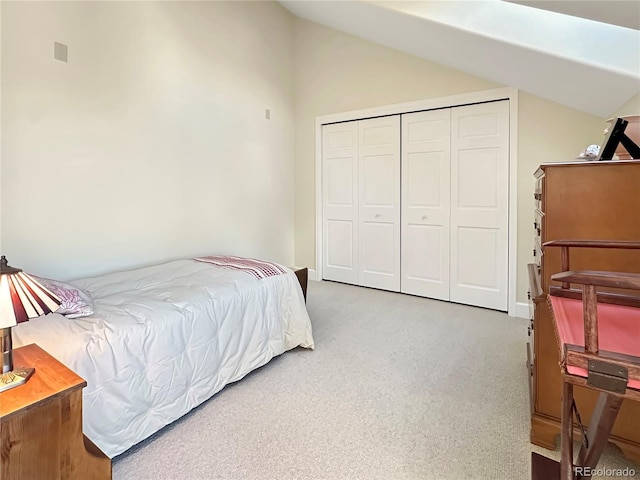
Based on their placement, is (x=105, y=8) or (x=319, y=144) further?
(x=319, y=144)

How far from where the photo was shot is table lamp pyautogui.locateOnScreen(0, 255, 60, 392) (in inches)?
39.1

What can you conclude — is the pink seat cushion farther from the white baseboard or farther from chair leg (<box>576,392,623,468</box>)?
the white baseboard

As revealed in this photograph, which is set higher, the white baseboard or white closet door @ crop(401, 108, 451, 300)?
white closet door @ crop(401, 108, 451, 300)

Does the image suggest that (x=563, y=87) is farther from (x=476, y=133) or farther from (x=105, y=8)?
(x=105, y=8)

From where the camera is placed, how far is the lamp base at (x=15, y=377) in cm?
103

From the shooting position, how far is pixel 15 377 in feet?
3.48

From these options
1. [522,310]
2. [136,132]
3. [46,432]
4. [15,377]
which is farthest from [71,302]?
[522,310]

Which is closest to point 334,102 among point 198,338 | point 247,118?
point 247,118

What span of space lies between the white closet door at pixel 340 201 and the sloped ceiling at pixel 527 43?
127 centimetres

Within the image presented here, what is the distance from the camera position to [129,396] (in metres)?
1.56

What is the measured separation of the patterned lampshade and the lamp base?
0.61ft

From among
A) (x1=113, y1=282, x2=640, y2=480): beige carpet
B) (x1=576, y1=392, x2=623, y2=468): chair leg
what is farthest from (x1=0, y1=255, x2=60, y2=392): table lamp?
(x1=576, y1=392, x2=623, y2=468): chair leg

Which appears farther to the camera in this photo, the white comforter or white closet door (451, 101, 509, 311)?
white closet door (451, 101, 509, 311)

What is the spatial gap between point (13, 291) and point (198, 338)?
970mm
